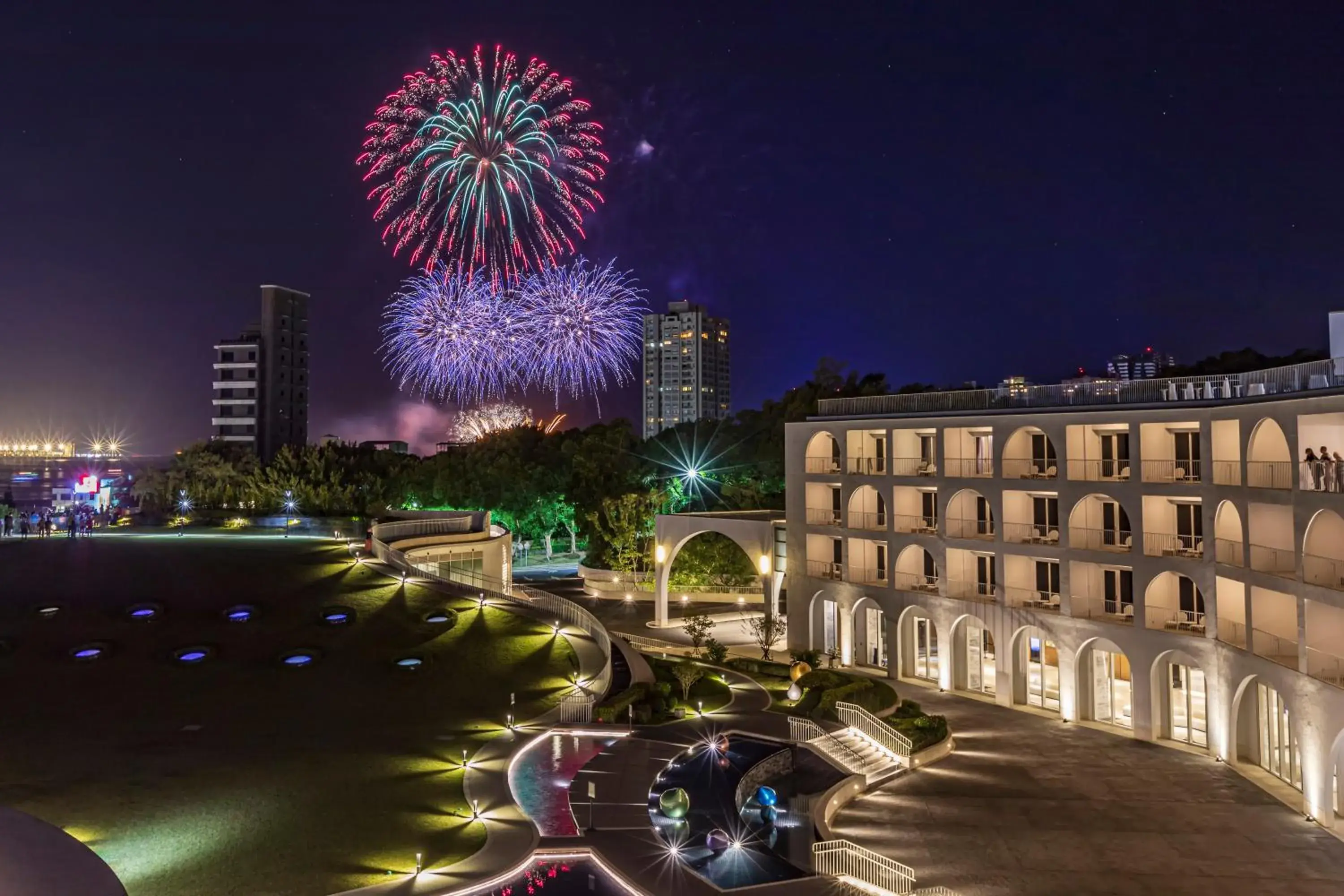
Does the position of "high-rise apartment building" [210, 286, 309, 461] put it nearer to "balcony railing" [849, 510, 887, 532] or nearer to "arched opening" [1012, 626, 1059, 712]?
"balcony railing" [849, 510, 887, 532]

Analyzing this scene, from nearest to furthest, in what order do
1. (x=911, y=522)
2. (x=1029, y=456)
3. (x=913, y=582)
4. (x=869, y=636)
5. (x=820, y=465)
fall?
(x=1029, y=456), (x=913, y=582), (x=911, y=522), (x=869, y=636), (x=820, y=465)

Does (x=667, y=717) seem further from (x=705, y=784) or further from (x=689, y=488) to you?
(x=689, y=488)

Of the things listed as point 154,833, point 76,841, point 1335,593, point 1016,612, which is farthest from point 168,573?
point 1335,593

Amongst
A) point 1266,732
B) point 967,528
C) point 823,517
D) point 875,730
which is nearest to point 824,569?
point 823,517

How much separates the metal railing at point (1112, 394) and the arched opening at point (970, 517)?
4.07 metres

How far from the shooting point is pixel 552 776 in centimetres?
2353

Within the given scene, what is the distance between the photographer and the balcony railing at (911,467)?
40031mm

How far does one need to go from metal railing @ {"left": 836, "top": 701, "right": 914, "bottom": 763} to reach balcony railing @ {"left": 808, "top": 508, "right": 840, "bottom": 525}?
576 inches

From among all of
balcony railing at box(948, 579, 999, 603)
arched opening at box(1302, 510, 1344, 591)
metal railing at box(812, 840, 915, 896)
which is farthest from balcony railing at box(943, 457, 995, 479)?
metal railing at box(812, 840, 915, 896)

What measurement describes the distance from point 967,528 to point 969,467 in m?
2.70

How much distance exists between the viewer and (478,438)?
9794 cm

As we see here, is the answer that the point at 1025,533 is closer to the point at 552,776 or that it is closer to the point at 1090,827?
the point at 1090,827

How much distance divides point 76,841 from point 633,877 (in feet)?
33.0

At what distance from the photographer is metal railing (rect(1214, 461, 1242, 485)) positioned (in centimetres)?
2861
